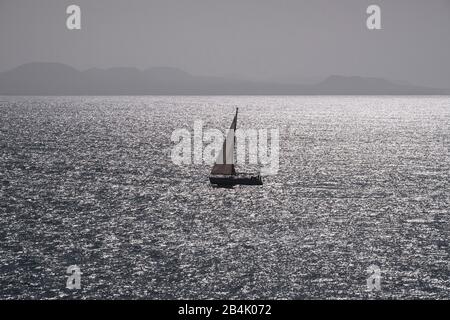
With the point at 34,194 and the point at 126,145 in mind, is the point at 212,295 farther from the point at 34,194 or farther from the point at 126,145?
the point at 126,145

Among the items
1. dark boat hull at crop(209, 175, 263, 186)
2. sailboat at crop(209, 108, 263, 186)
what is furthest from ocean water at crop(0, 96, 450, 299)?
sailboat at crop(209, 108, 263, 186)

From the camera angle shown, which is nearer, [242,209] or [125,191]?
[242,209]

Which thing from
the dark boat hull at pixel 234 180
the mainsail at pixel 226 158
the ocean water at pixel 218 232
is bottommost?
the ocean water at pixel 218 232

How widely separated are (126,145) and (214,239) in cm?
11469

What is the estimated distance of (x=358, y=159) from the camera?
14875 cm

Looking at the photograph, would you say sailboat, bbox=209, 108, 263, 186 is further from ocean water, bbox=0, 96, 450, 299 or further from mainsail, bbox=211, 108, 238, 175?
ocean water, bbox=0, 96, 450, 299

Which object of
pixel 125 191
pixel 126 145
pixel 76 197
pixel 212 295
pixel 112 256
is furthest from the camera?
pixel 126 145

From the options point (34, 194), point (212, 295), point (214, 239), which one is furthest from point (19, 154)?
point (212, 295)

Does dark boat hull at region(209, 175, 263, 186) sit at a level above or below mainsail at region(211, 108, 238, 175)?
below

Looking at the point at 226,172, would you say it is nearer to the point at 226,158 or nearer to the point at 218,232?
the point at 226,158

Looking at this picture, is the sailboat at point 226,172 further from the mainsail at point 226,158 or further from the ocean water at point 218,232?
the ocean water at point 218,232

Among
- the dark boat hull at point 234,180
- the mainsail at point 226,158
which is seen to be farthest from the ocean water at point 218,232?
the mainsail at point 226,158

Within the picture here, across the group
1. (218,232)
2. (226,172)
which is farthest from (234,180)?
(218,232)

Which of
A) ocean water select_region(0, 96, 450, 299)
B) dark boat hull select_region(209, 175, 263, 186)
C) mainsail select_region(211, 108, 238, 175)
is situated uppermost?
mainsail select_region(211, 108, 238, 175)
